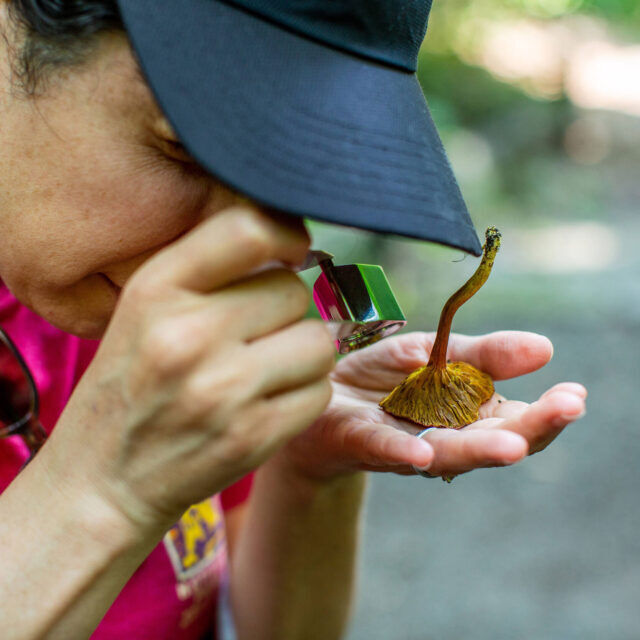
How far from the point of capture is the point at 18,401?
1414 millimetres

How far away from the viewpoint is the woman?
2.86 feet

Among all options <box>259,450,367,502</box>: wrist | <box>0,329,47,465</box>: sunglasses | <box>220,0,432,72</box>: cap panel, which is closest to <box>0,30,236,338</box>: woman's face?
<box>220,0,432,72</box>: cap panel

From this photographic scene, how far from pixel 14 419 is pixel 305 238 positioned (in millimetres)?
827

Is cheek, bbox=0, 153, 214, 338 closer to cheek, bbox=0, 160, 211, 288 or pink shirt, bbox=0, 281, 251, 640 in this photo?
cheek, bbox=0, 160, 211, 288

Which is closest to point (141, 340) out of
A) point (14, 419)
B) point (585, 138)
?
point (14, 419)

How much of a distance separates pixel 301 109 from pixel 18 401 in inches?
35.0

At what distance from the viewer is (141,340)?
87 centimetres

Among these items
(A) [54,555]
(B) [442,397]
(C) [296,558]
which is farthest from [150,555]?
(B) [442,397]

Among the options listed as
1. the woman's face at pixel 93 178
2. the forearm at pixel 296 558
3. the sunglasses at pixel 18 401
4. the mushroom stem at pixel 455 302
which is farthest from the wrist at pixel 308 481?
the woman's face at pixel 93 178

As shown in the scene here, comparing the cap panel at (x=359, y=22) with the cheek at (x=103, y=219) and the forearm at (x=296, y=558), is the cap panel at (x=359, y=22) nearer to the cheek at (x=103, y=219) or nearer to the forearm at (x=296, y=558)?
the cheek at (x=103, y=219)

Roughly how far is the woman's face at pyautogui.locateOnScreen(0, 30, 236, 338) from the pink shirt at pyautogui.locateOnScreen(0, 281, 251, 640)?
1.34 feet

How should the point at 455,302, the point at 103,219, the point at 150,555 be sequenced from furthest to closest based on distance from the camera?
the point at 150,555
the point at 455,302
the point at 103,219

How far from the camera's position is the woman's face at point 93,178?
38.4 inches

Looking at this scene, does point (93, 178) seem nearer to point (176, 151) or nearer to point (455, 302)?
point (176, 151)
